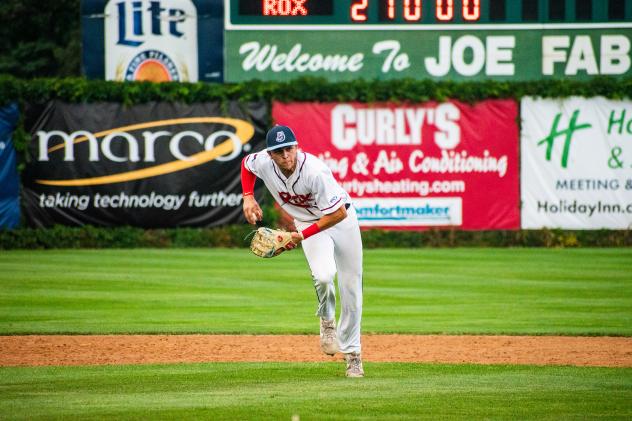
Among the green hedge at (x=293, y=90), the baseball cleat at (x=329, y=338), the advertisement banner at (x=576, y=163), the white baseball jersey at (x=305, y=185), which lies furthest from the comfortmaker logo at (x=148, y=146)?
the baseball cleat at (x=329, y=338)

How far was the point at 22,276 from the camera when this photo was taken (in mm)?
16484

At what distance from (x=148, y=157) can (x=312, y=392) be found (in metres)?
14.3

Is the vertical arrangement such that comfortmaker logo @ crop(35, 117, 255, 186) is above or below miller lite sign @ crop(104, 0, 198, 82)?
below

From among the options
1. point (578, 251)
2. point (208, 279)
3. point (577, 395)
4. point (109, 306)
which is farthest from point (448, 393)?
point (578, 251)

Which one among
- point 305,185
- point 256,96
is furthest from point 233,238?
point 305,185

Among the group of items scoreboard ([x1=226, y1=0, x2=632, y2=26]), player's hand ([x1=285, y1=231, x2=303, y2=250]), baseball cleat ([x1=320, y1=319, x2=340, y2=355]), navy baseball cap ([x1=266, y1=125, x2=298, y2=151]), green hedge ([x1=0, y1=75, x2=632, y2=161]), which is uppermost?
scoreboard ([x1=226, y1=0, x2=632, y2=26])

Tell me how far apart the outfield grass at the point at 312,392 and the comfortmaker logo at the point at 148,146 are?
1221cm

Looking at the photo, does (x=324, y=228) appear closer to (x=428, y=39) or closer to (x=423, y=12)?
(x=423, y=12)

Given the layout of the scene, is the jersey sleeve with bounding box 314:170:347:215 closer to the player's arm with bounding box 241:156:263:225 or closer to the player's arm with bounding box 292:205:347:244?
the player's arm with bounding box 292:205:347:244

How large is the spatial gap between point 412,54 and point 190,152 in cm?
462

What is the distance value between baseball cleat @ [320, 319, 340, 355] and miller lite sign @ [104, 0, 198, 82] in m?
13.1

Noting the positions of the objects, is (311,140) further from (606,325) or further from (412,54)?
(606,325)

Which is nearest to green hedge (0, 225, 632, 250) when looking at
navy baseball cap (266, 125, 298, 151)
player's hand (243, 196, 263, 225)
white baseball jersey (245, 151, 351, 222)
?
white baseball jersey (245, 151, 351, 222)

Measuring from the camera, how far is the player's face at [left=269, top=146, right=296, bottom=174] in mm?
8078
